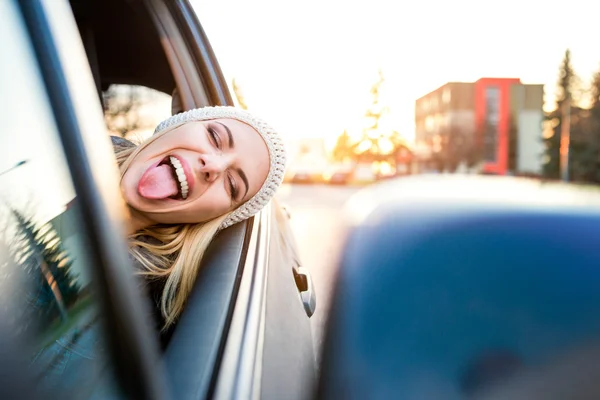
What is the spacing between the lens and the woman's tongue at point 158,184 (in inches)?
76.5

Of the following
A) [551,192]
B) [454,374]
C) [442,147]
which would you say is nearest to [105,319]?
[454,374]

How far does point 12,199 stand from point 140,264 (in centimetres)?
107

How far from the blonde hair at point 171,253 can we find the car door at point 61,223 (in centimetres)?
81

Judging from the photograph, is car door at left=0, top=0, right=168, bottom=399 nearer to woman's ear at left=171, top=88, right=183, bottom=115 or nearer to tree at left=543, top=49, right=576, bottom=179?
woman's ear at left=171, top=88, right=183, bottom=115

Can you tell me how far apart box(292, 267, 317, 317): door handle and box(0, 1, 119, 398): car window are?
1.40 meters

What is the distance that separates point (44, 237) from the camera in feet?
2.44

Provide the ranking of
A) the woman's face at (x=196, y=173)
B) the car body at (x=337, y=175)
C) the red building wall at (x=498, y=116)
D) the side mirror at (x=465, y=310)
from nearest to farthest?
the side mirror at (x=465, y=310) → the woman's face at (x=196, y=173) → the car body at (x=337, y=175) → the red building wall at (x=498, y=116)

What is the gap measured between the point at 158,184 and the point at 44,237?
4.13ft

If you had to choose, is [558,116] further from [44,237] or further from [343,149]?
[44,237]

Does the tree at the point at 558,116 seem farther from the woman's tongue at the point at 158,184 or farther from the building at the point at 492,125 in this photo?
the woman's tongue at the point at 158,184

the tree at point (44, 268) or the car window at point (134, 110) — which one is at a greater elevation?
the car window at point (134, 110)

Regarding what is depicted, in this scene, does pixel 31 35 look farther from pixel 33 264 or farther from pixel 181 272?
pixel 181 272

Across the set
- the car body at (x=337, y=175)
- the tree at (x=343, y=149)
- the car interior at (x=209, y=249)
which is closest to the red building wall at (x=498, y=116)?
the tree at (x=343, y=149)

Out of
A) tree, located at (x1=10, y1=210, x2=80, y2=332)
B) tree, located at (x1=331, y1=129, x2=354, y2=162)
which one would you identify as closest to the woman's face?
tree, located at (x1=10, y1=210, x2=80, y2=332)
